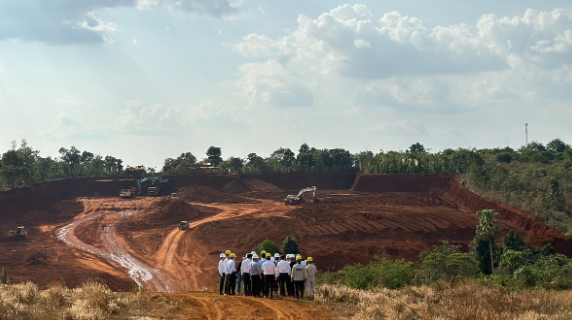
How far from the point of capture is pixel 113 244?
115 feet

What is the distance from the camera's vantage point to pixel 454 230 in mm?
38312

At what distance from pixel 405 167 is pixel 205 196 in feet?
94.4

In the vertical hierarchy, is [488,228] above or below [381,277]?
above

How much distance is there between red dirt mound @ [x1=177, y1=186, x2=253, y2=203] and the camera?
186 feet

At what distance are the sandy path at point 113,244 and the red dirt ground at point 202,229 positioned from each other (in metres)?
0.07

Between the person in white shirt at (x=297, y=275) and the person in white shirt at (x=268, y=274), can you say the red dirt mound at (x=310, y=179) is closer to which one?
the person in white shirt at (x=268, y=274)

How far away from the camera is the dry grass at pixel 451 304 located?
9.88 m

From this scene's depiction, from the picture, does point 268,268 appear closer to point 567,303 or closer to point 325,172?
point 567,303

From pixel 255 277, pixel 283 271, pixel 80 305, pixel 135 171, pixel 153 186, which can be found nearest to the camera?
pixel 80 305

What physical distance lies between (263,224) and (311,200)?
1651 centimetres

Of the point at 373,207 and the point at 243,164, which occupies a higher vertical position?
the point at 243,164

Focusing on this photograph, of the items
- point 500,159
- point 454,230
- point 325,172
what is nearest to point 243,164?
point 325,172

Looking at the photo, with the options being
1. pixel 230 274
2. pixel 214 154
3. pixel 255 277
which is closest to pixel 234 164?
pixel 214 154

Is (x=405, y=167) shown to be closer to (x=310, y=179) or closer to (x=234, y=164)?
(x=310, y=179)
